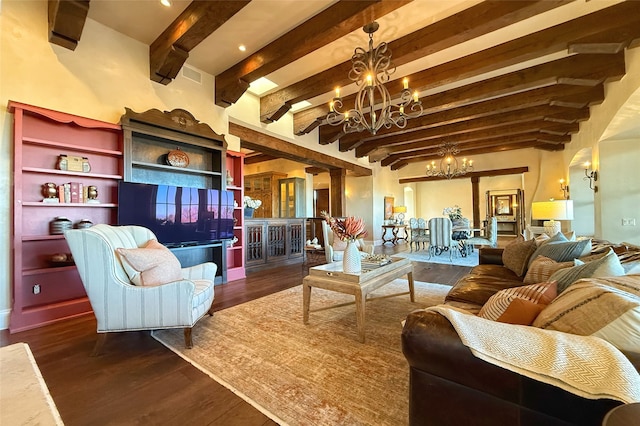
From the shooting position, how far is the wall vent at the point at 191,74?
374cm

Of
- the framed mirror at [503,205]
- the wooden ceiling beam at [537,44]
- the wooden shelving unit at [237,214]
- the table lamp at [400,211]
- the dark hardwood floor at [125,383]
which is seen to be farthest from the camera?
the framed mirror at [503,205]

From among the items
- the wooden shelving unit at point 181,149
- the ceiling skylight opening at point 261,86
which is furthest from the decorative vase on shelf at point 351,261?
the ceiling skylight opening at point 261,86

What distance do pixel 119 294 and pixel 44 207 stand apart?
5.47ft

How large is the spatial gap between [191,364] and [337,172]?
6.83m

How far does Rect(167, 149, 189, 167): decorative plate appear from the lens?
355 cm

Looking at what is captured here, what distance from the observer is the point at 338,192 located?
26.5ft

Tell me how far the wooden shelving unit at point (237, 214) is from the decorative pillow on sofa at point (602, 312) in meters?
4.04

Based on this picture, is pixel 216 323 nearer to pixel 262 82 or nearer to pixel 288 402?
pixel 288 402

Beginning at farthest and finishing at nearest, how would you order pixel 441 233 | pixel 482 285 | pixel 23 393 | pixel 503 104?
1. pixel 441 233
2. pixel 503 104
3. pixel 482 285
4. pixel 23 393

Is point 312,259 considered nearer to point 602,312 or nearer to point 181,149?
point 181,149

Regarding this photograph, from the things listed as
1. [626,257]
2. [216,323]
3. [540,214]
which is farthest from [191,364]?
[540,214]

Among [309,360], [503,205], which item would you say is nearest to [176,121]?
[309,360]

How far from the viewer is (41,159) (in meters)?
2.65

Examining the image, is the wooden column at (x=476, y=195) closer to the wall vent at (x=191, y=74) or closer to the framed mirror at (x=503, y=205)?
the framed mirror at (x=503, y=205)
